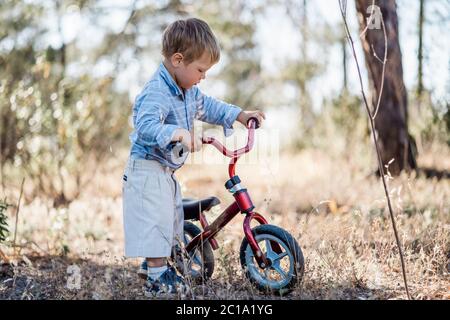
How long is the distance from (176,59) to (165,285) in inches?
45.2

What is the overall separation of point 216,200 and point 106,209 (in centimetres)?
272

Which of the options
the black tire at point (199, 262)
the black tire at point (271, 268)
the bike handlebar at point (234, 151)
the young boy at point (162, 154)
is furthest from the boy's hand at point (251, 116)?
the black tire at point (199, 262)

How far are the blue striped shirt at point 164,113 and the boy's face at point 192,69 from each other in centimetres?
6

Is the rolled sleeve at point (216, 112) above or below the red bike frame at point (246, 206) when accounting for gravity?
above

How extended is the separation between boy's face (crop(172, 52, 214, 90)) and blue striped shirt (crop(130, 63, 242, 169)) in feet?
0.18

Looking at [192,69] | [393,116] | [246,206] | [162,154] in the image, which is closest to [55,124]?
[162,154]

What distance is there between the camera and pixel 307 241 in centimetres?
424

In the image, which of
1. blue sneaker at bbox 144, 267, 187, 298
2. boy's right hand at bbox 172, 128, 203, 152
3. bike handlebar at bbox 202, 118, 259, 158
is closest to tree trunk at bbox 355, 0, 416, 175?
bike handlebar at bbox 202, 118, 259, 158

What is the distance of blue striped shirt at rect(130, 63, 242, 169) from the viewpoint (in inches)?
120

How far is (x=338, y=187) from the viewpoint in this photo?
6570 millimetres

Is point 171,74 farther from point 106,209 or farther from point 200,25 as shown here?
point 106,209

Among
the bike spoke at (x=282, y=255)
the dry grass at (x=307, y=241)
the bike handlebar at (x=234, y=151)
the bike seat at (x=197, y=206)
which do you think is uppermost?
the bike handlebar at (x=234, y=151)

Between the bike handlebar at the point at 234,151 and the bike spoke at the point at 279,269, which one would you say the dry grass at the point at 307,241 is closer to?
the bike spoke at the point at 279,269

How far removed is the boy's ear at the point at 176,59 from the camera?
3.21m
